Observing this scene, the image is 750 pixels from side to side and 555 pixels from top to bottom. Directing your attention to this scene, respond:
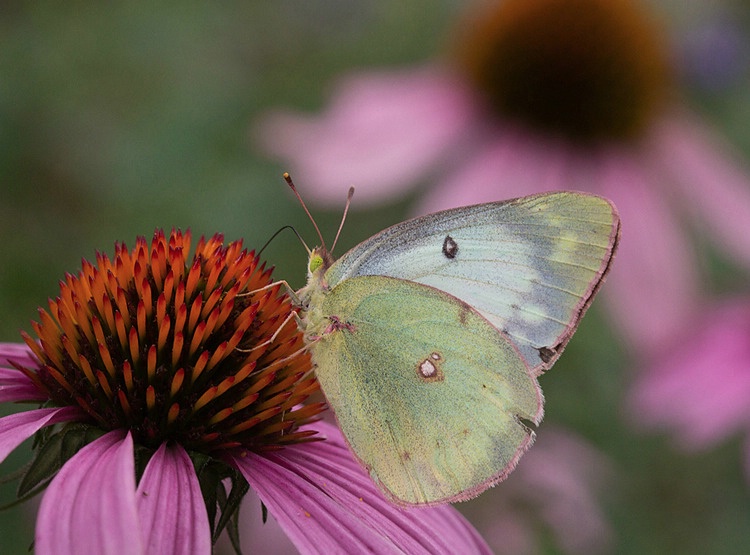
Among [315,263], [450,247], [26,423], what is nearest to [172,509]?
[26,423]

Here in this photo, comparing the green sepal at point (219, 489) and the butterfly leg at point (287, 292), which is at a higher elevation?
the butterfly leg at point (287, 292)

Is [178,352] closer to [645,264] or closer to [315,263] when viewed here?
[315,263]

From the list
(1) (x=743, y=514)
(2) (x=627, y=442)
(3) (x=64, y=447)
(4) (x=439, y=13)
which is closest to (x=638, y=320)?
(2) (x=627, y=442)

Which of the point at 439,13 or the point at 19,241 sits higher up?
the point at 19,241

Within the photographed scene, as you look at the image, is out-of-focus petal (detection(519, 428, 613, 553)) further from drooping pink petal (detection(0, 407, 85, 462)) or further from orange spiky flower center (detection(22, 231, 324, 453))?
drooping pink petal (detection(0, 407, 85, 462))

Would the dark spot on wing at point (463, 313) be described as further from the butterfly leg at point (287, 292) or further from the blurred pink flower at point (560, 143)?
the blurred pink flower at point (560, 143)

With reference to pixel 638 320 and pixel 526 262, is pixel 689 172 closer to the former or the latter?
pixel 638 320

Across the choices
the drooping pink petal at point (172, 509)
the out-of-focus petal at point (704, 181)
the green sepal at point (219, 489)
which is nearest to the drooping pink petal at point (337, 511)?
the green sepal at point (219, 489)
